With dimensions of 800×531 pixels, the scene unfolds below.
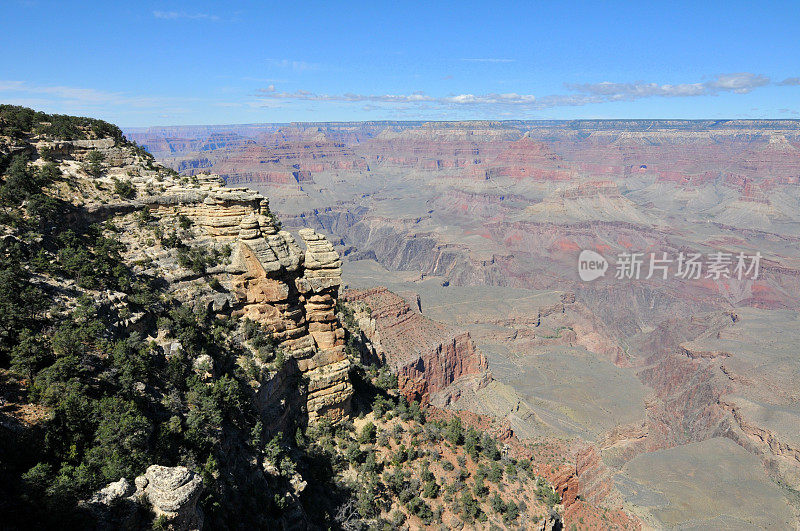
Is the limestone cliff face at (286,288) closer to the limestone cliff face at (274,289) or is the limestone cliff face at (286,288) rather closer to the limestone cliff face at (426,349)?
the limestone cliff face at (274,289)

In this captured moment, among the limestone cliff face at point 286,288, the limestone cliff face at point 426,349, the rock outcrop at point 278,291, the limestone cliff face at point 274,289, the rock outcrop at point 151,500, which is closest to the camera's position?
the rock outcrop at point 151,500

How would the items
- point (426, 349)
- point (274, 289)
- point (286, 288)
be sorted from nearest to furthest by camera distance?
point (274, 289) → point (286, 288) → point (426, 349)

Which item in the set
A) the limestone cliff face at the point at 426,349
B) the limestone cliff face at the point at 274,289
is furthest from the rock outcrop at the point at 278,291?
the limestone cliff face at the point at 426,349

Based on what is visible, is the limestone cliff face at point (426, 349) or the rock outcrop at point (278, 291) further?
the limestone cliff face at point (426, 349)

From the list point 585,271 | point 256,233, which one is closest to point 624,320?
point 585,271

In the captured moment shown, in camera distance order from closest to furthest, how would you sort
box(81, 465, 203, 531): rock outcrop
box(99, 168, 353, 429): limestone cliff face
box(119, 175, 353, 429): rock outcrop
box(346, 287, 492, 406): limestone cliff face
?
box(81, 465, 203, 531): rock outcrop
box(99, 168, 353, 429): limestone cliff face
box(119, 175, 353, 429): rock outcrop
box(346, 287, 492, 406): limestone cliff face

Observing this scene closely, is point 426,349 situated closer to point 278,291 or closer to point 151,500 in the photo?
point 278,291

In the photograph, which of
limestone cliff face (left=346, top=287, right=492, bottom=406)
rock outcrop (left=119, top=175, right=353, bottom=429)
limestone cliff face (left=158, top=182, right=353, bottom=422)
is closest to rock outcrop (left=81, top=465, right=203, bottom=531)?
rock outcrop (left=119, top=175, right=353, bottom=429)

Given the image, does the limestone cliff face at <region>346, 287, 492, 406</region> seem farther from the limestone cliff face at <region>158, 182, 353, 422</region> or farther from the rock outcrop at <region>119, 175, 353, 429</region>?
the rock outcrop at <region>119, 175, 353, 429</region>

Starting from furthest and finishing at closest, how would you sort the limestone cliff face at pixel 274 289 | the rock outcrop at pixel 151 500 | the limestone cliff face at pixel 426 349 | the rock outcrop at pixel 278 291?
the limestone cliff face at pixel 426 349 < the rock outcrop at pixel 278 291 < the limestone cliff face at pixel 274 289 < the rock outcrop at pixel 151 500

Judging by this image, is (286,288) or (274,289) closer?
(274,289)

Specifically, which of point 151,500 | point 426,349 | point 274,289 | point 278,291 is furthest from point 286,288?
point 426,349

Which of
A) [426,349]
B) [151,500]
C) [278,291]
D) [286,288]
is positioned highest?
[286,288]

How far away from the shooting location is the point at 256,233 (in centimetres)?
2261
